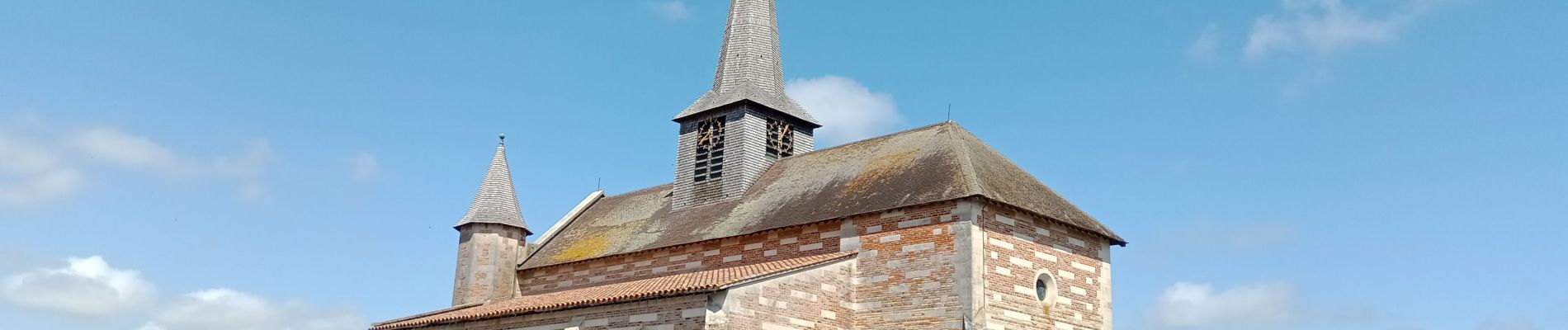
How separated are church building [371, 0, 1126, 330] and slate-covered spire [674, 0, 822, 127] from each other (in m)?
0.09

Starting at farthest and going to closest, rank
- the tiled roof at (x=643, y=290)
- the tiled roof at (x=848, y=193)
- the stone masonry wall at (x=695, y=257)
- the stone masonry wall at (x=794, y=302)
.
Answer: the stone masonry wall at (x=695, y=257)
the tiled roof at (x=848, y=193)
the tiled roof at (x=643, y=290)
the stone masonry wall at (x=794, y=302)

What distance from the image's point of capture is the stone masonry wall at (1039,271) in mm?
25922

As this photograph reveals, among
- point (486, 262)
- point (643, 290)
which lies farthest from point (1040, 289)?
point (486, 262)

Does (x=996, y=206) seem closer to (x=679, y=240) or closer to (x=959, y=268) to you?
(x=959, y=268)

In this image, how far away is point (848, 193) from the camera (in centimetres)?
2889

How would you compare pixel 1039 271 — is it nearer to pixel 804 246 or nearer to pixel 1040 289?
pixel 1040 289

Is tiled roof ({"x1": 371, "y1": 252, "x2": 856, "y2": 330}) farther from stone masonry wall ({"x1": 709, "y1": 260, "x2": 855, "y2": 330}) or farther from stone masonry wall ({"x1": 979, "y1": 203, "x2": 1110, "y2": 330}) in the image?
stone masonry wall ({"x1": 979, "y1": 203, "x2": 1110, "y2": 330})

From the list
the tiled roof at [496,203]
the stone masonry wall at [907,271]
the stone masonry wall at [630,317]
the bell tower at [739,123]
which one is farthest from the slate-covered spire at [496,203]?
the stone masonry wall at [907,271]

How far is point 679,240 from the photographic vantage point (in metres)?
31.4

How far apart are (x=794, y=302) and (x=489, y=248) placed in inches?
611

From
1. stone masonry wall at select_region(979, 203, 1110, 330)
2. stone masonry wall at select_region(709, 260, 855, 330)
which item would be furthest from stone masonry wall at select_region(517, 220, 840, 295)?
stone masonry wall at select_region(979, 203, 1110, 330)

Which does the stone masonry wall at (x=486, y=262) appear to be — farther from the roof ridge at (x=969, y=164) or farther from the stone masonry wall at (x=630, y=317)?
the roof ridge at (x=969, y=164)

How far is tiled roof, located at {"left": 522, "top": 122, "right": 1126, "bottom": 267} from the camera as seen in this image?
27219mm

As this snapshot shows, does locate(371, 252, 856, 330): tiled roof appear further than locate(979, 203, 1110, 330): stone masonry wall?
No
